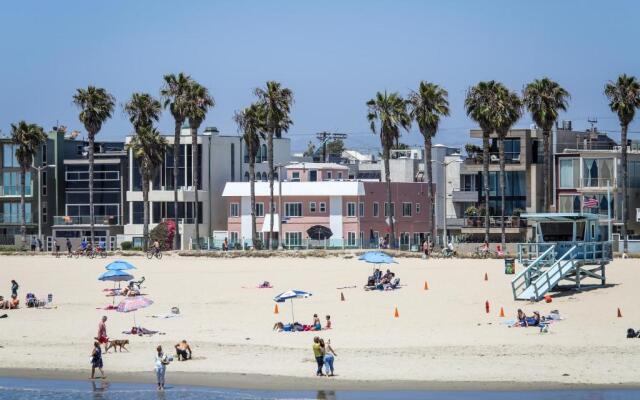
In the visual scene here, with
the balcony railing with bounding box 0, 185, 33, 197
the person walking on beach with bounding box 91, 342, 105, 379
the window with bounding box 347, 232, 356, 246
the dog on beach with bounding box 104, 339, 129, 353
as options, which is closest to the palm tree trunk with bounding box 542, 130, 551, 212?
the window with bounding box 347, 232, 356, 246

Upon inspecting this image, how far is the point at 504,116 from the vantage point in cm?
8569

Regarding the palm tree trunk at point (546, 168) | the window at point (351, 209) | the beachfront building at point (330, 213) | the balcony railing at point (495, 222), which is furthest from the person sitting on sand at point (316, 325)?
the window at point (351, 209)

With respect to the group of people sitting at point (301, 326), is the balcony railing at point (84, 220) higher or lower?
higher

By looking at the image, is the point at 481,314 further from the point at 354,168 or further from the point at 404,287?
the point at 354,168

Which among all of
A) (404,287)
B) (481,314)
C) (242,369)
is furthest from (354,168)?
(242,369)

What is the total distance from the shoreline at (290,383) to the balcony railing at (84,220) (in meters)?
64.0

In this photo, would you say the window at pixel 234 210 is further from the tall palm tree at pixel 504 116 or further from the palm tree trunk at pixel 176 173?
the tall palm tree at pixel 504 116

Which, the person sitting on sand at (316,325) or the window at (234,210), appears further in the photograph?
the window at (234,210)

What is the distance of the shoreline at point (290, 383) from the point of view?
34.8m

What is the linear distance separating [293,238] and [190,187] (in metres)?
10.9

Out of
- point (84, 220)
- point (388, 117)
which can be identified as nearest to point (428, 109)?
point (388, 117)

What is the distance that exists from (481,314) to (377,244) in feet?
148

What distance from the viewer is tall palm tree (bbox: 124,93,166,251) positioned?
9462cm

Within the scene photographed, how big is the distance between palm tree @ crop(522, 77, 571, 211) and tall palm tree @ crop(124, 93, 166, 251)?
29260 millimetres
